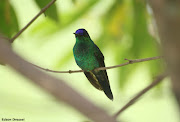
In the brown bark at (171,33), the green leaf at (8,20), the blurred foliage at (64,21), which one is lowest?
the brown bark at (171,33)

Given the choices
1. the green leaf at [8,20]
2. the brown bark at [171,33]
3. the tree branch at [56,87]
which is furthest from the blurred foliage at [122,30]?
the brown bark at [171,33]

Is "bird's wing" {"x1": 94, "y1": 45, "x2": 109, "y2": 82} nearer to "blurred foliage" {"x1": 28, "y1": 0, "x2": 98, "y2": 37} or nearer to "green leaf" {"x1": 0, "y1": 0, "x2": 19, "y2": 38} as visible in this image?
"blurred foliage" {"x1": 28, "y1": 0, "x2": 98, "y2": 37}

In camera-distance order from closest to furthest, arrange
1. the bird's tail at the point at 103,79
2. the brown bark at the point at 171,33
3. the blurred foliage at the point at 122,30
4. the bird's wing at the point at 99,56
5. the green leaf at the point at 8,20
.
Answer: the brown bark at the point at 171,33 < the green leaf at the point at 8,20 < the blurred foliage at the point at 122,30 < the bird's tail at the point at 103,79 < the bird's wing at the point at 99,56

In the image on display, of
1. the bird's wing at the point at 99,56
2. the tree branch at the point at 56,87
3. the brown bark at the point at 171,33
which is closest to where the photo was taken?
the brown bark at the point at 171,33

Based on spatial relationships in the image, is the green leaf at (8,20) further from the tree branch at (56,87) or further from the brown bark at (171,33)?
the brown bark at (171,33)

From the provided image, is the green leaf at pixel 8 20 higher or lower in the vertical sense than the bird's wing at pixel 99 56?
lower

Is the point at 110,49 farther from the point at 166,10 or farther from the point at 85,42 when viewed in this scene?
the point at 166,10

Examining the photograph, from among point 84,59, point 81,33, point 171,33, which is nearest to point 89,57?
point 84,59
